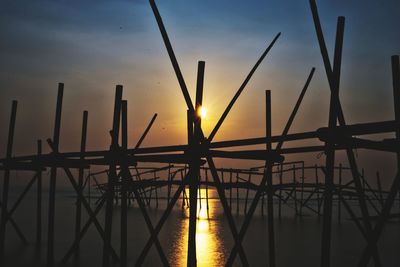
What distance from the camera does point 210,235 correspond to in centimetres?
1681

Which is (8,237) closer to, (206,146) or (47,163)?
(47,163)

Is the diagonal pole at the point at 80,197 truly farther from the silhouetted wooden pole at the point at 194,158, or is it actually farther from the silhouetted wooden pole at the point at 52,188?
the silhouetted wooden pole at the point at 194,158

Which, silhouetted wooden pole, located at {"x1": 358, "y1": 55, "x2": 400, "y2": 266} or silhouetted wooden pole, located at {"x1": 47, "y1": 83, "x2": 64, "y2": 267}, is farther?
silhouetted wooden pole, located at {"x1": 47, "y1": 83, "x2": 64, "y2": 267}

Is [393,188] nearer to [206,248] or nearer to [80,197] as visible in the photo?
[80,197]

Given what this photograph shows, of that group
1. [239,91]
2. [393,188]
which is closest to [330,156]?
[393,188]

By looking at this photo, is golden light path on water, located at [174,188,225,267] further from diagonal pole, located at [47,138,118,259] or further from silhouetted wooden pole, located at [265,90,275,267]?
silhouetted wooden pole, located at [265,90,275,267]

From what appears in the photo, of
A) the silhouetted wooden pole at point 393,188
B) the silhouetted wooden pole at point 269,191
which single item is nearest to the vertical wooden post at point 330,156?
the silhouetted wooden pole at point 393,188

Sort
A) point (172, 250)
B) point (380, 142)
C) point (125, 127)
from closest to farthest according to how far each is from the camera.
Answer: point (380, 142)
point (125, 127)
point (172, 250)

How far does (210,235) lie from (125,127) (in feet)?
30.2

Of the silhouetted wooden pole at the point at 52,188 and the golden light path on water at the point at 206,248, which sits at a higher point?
the silhouetted wooden pole at the point at 52,188

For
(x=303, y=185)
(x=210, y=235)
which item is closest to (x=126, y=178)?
(x=210, y=235)

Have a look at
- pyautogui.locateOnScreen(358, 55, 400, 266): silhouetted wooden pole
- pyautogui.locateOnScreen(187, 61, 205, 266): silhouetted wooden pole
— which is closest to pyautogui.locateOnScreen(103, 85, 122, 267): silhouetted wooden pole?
pyautogui.locateOnScreen(187, 61, 205, 266): silhouetted wooden pole

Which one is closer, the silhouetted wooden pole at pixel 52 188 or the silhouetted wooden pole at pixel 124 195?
the silhouetted wooden pole at pixel 124 195

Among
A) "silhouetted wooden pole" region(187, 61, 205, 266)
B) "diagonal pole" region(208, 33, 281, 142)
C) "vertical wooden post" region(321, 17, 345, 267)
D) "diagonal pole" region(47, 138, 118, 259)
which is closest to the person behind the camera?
"vertical wooden post" region(321, 17, 345, 267)
